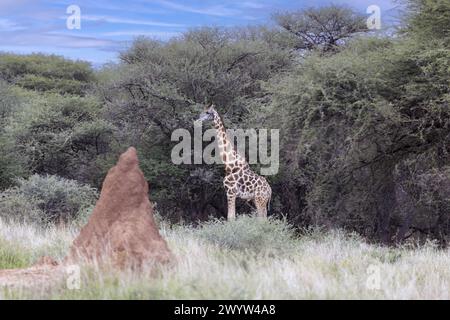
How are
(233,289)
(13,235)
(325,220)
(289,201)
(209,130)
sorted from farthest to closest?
(289,201) < (209,130) < (325,220) < (13,235) < (233,289)

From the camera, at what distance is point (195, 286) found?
235 inches

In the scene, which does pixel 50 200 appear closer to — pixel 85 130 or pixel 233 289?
pixel 85 130

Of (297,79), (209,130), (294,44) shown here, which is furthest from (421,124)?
(294,44)

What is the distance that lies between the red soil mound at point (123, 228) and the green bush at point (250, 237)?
6.71 ft

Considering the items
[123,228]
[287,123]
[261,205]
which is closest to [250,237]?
[123,228]

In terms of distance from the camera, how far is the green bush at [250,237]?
964cm

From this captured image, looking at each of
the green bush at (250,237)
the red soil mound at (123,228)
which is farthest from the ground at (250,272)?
the red soil mound at (123,228)

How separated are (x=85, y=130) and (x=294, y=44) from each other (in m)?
9.50

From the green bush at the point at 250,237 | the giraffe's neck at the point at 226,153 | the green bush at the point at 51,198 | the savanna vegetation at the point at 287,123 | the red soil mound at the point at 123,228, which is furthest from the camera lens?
the giraffe's neck at the point at 226,153

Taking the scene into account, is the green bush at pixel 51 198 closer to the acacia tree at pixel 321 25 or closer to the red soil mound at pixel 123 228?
the red soil mound at pixel 123 228

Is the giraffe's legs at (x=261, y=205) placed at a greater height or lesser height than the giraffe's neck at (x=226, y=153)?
→ lesser

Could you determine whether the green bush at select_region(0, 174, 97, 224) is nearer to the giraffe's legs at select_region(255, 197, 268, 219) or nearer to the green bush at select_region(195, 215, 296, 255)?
the giraffe's legs at select_region(255, 197, 268, 219)

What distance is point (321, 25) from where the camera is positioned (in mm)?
27250
